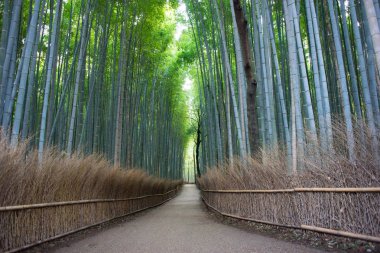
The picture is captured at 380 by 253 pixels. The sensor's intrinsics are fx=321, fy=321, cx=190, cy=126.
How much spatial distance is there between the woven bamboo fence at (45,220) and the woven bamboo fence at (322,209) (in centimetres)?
250

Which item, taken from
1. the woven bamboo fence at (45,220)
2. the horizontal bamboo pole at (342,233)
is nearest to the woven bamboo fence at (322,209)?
the horizontal bamboo pole at (342,233)

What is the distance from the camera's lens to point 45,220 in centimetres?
360

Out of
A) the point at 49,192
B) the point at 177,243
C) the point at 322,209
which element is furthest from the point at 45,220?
the point at 322,209

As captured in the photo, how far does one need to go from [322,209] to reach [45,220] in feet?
9.80

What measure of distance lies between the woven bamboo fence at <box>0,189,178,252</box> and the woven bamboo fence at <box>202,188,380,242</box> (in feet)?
8.22

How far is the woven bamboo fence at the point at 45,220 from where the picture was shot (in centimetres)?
286

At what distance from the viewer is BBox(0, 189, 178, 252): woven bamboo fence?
112 inches

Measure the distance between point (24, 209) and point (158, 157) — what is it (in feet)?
43.0

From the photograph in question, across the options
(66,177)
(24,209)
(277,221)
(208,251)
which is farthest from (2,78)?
(277,221)

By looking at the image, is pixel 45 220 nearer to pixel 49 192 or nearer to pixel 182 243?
pixel 49 192

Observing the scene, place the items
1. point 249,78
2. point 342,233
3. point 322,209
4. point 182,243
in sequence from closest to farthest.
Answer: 1. point 342,233
2. point 322,209
3. point 182,243
4. point 249,78

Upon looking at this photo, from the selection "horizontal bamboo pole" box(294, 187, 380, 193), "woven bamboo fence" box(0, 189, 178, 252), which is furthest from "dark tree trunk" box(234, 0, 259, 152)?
"woven bamboo fence" box(0, 189, 178, 252)

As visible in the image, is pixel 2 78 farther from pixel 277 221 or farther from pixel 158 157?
pixel 158 157

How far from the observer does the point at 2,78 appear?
431cm
